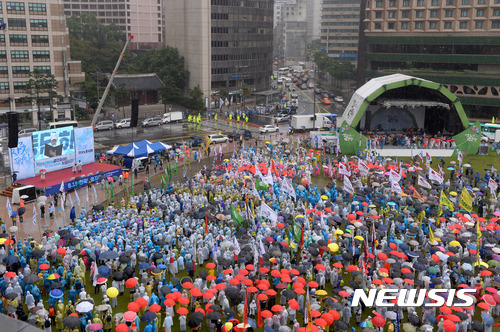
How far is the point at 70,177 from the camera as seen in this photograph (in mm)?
35812

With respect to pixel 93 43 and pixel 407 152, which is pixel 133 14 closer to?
pixel 93 43

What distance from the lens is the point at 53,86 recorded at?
5941cm

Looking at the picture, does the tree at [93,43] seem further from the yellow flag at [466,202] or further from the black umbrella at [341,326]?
the black umbrella at [341,326]

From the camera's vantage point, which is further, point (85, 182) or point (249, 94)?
point (249, 94)

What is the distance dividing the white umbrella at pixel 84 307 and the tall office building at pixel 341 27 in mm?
118924

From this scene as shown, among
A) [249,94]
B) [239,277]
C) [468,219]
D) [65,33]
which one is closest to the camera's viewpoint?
[239,277]

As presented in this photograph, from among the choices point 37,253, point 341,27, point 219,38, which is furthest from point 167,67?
point 341,27

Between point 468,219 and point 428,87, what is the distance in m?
23.3

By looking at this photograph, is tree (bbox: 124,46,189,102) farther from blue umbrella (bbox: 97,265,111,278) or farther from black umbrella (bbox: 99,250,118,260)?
blue umbrella (bbox: 97,265,111,278)

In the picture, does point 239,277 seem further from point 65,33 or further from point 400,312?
point 65,33

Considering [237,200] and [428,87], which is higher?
[428,87]

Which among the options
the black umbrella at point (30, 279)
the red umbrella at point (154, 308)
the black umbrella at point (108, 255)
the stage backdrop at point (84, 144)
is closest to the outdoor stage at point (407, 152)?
the stage backdrop at point (84, 144)

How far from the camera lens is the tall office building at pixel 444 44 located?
6362 centimetres

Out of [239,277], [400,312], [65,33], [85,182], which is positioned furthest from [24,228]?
[65,33]
